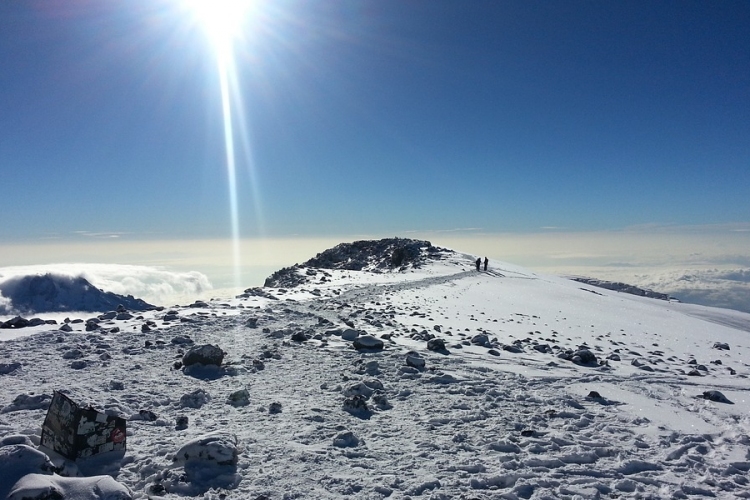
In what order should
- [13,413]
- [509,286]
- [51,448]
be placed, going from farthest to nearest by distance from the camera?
[509,286] → [13,413] → [51,448]

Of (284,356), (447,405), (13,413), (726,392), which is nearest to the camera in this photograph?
(13,413)

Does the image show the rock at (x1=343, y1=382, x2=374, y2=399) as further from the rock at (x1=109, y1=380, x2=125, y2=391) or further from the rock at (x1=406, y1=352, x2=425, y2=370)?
the rock at (x1=109, y1=380, x2=125, y2=391)

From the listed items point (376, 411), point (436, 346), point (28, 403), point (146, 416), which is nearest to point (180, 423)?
point (146, 416)

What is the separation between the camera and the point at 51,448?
213 inches

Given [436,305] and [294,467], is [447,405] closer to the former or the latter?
[294,467]

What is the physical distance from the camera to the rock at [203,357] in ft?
31.8

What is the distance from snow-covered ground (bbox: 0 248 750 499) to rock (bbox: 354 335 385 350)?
190 mm

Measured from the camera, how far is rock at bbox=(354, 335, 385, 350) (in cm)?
1197

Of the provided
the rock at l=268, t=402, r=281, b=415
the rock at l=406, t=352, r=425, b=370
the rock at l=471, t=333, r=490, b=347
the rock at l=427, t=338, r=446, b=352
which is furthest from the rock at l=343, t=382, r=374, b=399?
the rock at l=471, t=333, r=490, b=347

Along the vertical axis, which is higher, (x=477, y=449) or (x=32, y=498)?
(x=32, y=498)

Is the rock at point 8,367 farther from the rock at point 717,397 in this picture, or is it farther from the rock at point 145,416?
the rock at point 717,397

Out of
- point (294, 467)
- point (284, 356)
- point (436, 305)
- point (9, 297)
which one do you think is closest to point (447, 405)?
point (294, 467)

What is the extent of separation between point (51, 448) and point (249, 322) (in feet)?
31.1

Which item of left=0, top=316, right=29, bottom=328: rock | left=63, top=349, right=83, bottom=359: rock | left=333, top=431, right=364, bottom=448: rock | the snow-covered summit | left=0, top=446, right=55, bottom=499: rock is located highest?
the snow-covered summit
